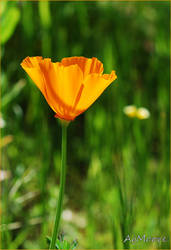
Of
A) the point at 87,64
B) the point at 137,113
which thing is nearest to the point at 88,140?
the point at 137,113

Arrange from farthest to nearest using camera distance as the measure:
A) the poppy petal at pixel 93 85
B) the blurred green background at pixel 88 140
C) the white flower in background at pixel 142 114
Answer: the white flower in background at pixel 142 114 < the blurred green background at pixel 88 140 < the poppy petal at pixel 93 85

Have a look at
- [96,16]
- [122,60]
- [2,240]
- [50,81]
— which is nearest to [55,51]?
[122,60]

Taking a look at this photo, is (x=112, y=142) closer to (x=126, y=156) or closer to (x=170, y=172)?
(x=126, y=156)

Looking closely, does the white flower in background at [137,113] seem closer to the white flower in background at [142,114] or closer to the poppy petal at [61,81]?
the white flower in background at [142,114]

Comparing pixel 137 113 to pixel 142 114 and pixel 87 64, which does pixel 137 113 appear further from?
pixel 87 64

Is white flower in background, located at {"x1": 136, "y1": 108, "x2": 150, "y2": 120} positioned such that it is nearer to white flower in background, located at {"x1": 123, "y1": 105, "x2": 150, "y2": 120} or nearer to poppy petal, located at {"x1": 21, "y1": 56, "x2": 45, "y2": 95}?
white flower in background, located at {"x1": 123, "y1": 105, "x2": 150, "y2": 120}

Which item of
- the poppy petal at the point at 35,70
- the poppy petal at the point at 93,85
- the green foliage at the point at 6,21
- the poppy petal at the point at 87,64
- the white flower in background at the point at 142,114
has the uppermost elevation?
the green foliage at the point at 6,21

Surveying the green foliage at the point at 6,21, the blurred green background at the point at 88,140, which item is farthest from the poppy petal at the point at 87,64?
the green foliage at the point at 6,21
